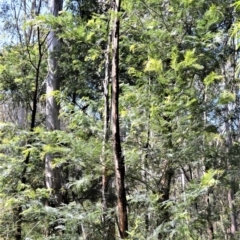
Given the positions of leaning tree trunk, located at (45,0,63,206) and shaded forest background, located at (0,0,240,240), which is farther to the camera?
leaning tree trunk, located at (45,0,63,206)

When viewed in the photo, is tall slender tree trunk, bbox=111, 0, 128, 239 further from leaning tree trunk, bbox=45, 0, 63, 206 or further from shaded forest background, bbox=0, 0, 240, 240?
leaning tree trunk, bbox=45, 0, 63, 206

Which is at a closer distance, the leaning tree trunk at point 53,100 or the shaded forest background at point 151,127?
the shaded forest background at point 151,127

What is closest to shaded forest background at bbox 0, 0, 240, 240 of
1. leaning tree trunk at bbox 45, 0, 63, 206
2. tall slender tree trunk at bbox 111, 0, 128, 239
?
tall slender tree trunk at bbox 111, 0, 128, 239

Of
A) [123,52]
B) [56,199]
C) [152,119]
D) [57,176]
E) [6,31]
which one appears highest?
[6,31]

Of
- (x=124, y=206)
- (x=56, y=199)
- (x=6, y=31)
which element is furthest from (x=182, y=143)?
(x=6, y=31)

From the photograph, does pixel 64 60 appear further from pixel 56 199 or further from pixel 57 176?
pixel 56 199

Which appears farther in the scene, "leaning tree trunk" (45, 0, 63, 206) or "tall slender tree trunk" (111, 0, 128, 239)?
"leaning tree trunk" (45, 0, 63, 206)

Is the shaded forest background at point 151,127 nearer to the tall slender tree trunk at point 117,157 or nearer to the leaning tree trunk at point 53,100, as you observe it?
the tall slender tree trunk at point 117,157

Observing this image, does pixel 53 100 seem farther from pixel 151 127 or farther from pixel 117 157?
pixel 117 157

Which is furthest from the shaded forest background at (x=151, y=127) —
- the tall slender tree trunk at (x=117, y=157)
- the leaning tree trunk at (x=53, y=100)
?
the leaning tree trunk at (x=53, y=100)

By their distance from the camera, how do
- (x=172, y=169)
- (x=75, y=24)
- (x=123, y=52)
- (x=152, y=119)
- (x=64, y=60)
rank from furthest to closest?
(x=64, y=60) → (x=123, y=52) → (x=75, y=24) → (x=172, y=169) → (x=152, y=119)

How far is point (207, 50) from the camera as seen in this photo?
338 centimetres

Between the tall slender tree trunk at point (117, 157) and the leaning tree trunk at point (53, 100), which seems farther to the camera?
the leaning tree trunk at point (53, 100)

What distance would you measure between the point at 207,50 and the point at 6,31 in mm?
4490
